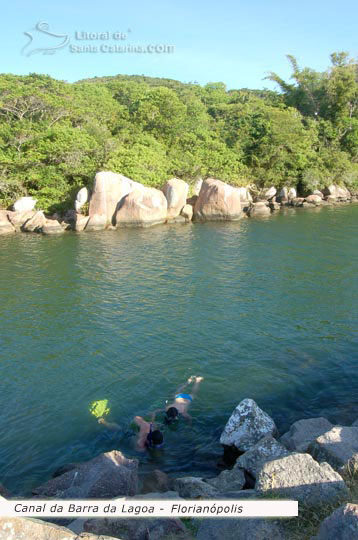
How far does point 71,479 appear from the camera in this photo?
8516 mm

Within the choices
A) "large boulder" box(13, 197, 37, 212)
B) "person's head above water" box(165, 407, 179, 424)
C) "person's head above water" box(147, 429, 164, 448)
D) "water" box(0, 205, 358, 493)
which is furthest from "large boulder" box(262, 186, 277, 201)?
"person's head above water" box(147, 429, 164, 448)

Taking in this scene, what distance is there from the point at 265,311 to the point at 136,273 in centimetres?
833

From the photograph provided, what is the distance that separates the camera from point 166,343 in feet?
49.4

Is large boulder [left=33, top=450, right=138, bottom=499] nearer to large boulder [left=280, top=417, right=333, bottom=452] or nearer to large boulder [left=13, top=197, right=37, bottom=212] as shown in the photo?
large boulder [left=280, top=417, right=333, bottom=452]

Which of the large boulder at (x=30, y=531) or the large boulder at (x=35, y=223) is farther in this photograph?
the large boulder at (x=35, y=223)

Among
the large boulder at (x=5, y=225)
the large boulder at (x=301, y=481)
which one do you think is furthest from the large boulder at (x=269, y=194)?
the large boulder at (x=301, y=481)

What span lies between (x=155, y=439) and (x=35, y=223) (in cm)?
2898

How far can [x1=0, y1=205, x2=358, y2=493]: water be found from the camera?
10.7m

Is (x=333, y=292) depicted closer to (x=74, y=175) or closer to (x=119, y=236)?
(x=119, y=236)

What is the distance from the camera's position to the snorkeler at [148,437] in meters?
10.2

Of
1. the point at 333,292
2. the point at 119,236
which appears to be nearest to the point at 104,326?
the point at 333,292

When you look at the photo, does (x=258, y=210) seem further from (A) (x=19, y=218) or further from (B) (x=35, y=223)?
(A) (x=19, y=218)
